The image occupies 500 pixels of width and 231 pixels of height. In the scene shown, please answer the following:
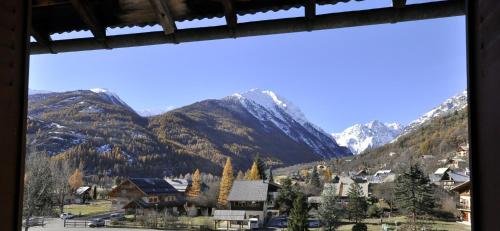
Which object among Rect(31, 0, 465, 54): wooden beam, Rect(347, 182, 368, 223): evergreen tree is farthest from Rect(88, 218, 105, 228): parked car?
Rect(31, 0, 465, 54): wooden beam

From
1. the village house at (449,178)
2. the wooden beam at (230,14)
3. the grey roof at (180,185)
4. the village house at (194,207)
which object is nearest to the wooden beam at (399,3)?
the wooden beam at (230,14)

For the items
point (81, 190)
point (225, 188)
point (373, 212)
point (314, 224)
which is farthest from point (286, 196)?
point (81, 190)

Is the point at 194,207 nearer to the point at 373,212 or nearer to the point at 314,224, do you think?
the point at 314,224

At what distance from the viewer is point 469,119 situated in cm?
110

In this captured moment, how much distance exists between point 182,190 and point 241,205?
33.0ft

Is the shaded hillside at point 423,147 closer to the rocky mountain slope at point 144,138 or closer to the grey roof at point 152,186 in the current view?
the rocky mountain slope at point 144,138

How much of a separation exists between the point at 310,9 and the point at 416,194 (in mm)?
22323

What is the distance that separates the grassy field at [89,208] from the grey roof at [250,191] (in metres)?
11.3

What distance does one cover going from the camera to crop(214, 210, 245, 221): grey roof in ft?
92.3

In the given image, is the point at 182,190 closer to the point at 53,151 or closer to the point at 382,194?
the point at 382,194

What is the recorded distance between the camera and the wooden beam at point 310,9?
2554mm

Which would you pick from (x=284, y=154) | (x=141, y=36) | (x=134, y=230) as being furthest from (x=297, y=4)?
(x=284, y=154)

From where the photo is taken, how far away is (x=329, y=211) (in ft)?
79.5

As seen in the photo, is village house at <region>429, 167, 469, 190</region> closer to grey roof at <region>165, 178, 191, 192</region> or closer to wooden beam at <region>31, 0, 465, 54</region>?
grey roof at <region>165, 178, 191, 192</region>
